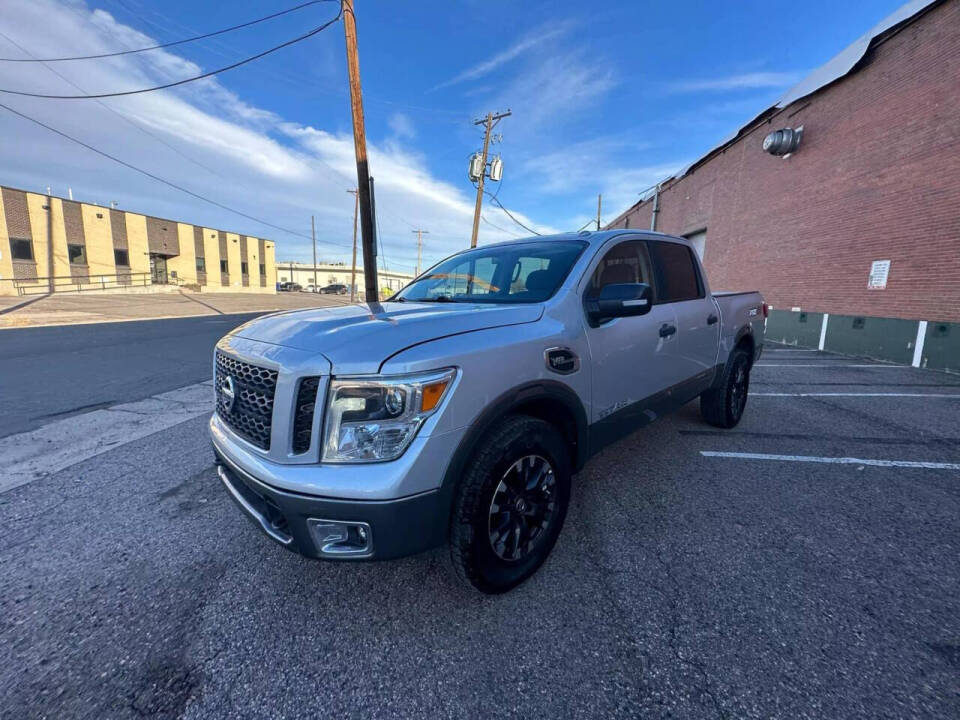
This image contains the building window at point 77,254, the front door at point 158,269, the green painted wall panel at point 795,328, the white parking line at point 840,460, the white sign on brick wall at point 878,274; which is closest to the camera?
the white parking line at point 840,460

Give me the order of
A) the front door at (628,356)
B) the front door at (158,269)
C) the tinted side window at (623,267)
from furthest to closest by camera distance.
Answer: the front door at (158,269), the tinted side window at (623,267), the front door at (628,356)

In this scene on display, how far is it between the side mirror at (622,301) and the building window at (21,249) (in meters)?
43.6

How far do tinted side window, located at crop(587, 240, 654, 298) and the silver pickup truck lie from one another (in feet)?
0.06

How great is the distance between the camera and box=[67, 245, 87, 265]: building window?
32031 mm

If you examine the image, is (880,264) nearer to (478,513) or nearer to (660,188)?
(478,513)

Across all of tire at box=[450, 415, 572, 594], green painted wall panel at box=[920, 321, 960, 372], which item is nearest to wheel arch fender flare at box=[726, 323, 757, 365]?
tire at box=[450, 415, 572, 594]

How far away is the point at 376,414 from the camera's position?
1646 mm

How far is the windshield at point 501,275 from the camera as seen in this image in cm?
264

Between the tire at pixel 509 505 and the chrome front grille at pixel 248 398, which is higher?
the chrome front grille at pixel 248 398

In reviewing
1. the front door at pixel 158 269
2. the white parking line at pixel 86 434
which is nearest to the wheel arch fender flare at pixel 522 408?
the white parking line at pixel 86 434

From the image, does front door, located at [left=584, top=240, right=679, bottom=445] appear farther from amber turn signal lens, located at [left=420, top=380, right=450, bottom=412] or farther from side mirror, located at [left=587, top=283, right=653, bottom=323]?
amber turn signal lens, located at [left=420, top=380, right=450, bottom=412]

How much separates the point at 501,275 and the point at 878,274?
11197mm

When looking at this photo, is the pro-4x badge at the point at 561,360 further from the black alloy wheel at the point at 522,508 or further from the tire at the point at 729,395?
the tire at the point at 729,395

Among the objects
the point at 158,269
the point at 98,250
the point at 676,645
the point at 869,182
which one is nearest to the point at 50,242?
the point at 98,250
